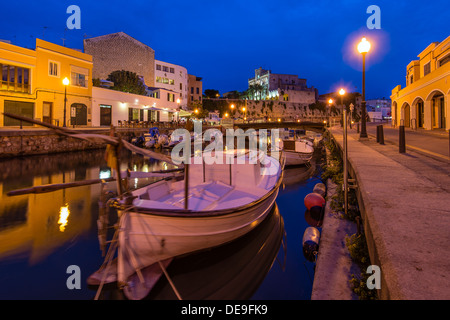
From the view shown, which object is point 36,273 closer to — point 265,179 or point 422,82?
point 265,179

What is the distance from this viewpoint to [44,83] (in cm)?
2714

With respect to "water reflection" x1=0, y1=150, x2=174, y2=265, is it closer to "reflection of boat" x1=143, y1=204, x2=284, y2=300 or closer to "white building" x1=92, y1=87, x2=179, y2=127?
"reflection of boat" x1=143, y1=204, x2=284, y2=300

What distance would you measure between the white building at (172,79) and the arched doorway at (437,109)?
141ft

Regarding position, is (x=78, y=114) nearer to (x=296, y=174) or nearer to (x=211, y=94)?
(x=296, y=174)

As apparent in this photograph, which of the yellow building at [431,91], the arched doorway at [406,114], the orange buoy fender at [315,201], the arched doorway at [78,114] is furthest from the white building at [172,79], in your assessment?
the orange buoy fender at [315,201]

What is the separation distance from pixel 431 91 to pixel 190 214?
1005 inches

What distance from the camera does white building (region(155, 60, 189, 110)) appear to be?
5800 centimetres

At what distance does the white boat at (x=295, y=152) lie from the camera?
21.7m

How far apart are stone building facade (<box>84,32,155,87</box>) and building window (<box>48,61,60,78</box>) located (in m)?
20.5

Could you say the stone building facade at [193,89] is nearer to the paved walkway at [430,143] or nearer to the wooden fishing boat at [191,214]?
the paved walkway at [430,143]

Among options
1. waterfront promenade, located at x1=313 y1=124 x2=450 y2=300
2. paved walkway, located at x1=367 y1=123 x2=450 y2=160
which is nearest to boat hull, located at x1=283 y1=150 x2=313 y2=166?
paved walkway, located at x1=367 y1=123 x2=450 y2=160

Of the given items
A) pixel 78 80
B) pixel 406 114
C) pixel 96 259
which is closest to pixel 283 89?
pixel 406 114
